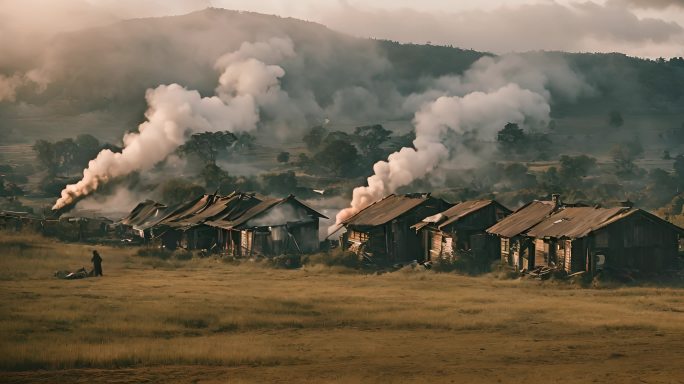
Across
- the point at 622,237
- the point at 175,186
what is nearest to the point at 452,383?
the point at 622,237

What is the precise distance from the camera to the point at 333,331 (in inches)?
1160

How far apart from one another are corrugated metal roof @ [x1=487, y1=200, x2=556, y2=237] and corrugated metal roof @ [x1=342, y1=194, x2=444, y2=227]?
754 cm

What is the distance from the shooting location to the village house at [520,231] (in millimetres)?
51906

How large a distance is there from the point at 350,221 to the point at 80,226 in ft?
82.1

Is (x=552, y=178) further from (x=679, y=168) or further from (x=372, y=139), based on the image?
(x=372, y=139)

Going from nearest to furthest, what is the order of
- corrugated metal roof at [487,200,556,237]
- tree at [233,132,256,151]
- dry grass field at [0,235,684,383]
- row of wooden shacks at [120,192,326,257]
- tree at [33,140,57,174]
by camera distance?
Result: 1. dry grass field at [0,235,684,383]
2. corrugated metal roof at [487,200,556,237]
3. row of wooden shacks at [120,192,326,257]
4. tree at [33,140,57,174]
5. tree at [233,132,256,151]

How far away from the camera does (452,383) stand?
2197cm

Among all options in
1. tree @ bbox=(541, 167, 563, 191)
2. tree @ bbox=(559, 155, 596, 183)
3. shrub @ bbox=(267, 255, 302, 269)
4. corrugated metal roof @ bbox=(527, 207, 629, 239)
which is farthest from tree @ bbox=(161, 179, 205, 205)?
corrugated metal roof @ bbox=(527, 207, 629, 239)

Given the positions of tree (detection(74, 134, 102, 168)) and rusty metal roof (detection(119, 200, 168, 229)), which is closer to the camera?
rusty metal roof (detection(119, 200, 168, 229))

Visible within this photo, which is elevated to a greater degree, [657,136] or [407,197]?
[657,136]

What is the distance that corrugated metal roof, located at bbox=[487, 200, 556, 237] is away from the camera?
52688mm

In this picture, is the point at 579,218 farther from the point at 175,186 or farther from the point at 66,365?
the point at 175,186

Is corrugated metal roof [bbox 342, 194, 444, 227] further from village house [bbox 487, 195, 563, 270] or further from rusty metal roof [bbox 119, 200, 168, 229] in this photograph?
rusty metal roof [bbox 119, 200, 168, 229]

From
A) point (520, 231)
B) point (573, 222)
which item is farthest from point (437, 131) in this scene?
point (573, 222)
